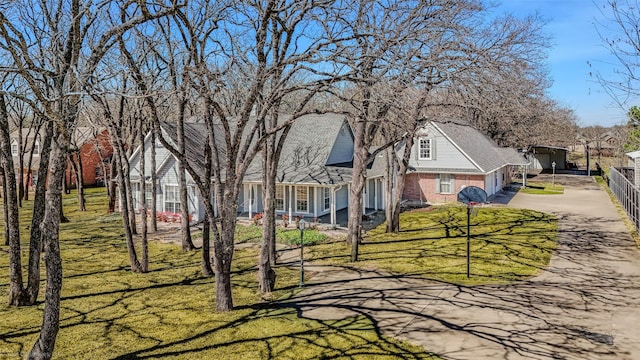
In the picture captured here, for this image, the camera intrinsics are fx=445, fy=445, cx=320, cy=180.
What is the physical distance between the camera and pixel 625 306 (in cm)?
1010

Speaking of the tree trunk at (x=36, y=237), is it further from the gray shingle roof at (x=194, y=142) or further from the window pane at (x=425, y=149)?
the window pane at (x=425, y=149)

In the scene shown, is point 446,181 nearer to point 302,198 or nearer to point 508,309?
point 302,198

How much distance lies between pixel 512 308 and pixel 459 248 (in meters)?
6.56

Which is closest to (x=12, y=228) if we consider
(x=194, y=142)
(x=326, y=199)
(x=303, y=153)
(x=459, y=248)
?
(x=459, y=248)

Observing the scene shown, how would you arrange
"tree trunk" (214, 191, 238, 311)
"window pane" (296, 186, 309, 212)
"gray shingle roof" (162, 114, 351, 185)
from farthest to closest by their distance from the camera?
"window pane" (296, 186, 309, 212)
"gray shingle roof" (162, 114, 351, 185)
"tree trunk" (214, 191, 238, 311)

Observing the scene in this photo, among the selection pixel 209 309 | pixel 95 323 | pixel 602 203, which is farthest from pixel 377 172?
pixel 95 323

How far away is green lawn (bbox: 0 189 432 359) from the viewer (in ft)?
25.8

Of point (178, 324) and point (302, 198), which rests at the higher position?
point (302, 198)

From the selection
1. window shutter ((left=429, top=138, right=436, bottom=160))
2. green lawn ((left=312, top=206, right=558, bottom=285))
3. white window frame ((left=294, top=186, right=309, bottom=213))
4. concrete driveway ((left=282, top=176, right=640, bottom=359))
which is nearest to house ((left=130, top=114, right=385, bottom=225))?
white window frame ((left=294, top=186, right=309, bottom=213))

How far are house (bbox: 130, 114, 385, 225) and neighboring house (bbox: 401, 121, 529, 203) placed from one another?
4090 millimetres

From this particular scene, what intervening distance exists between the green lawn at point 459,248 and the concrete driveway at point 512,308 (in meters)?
0.82

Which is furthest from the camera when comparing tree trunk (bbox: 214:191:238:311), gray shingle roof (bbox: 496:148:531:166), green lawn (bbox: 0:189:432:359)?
gray shingle roof (bbox: 496:148:531:166)

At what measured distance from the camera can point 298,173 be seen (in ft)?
73.7

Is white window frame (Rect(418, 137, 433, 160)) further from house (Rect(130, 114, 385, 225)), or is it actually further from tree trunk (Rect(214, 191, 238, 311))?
tree trunk (Rect(214, 191, 238, 311))
